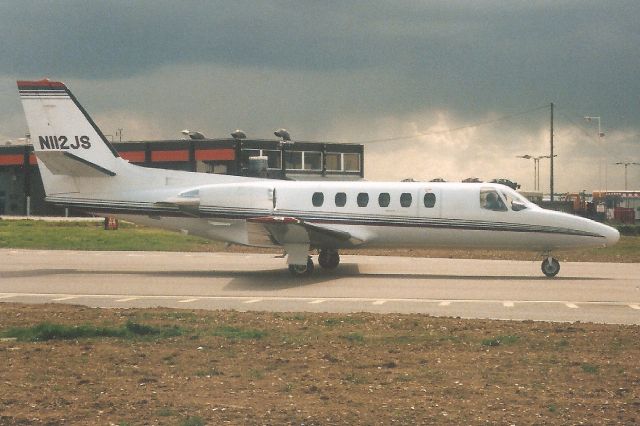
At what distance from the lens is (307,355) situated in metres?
11.3

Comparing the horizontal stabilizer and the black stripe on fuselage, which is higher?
the horizontal stabilizer

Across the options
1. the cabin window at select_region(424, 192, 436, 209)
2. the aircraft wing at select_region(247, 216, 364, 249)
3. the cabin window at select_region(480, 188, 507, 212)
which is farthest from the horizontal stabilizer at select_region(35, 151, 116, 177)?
the cabin window at select_region(480, 188, 507, 212)

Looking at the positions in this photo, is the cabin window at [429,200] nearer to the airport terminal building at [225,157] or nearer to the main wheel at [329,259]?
the main wheel at [329,259]

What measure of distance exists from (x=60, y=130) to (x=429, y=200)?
39.5ft

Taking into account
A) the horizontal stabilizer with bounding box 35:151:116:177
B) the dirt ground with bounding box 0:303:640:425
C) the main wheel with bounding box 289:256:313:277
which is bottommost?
the dirt ground with bounding box 0:303:640:425

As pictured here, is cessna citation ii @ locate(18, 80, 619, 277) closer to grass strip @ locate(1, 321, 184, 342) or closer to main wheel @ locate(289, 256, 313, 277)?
main wheel @ locate(289, 256, 313, 277)

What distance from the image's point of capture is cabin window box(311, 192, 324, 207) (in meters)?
26.7

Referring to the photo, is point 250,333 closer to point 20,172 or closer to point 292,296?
point 292,296

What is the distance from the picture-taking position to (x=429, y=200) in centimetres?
2600

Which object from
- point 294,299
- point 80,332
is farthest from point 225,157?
point 80,332

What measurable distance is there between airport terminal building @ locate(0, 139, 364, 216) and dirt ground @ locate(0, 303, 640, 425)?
6021 centimetres

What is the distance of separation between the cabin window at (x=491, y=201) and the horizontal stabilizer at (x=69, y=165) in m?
11.8

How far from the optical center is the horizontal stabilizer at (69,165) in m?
26.3

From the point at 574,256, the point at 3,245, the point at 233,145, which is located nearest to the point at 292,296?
the point at 574,256
